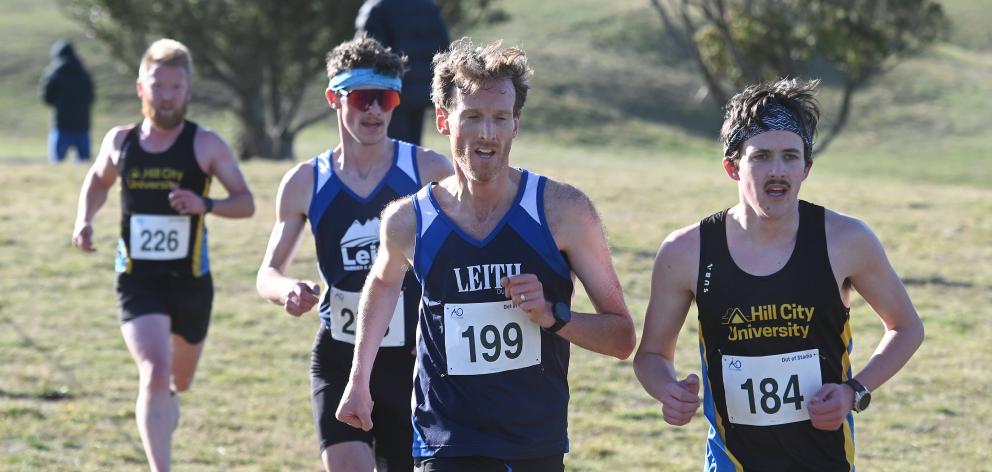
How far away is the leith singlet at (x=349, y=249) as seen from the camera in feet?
17.3

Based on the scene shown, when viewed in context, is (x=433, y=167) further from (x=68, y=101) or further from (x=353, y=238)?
(x=68, y=101)

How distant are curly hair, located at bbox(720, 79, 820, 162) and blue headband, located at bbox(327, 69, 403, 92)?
67.5 inches

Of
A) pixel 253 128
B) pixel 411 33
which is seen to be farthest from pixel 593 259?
pixel 253 128

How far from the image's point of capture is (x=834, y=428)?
4.00m

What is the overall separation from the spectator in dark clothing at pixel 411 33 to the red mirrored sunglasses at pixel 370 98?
147 inches

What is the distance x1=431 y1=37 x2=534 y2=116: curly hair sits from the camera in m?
4.07

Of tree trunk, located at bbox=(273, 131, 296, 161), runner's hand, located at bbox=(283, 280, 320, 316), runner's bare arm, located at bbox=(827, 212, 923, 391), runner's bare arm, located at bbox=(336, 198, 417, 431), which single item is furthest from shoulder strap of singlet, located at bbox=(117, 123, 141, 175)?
tree trunk, located at bbox=(273, 131, 296, 161)

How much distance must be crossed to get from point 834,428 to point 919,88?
167 ft

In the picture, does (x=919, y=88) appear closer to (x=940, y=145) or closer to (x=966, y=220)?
(x=940, y=145)

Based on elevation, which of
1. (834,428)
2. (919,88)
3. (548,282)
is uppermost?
(919,88)

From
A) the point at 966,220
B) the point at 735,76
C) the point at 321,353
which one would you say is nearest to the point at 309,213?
the point at 321,353

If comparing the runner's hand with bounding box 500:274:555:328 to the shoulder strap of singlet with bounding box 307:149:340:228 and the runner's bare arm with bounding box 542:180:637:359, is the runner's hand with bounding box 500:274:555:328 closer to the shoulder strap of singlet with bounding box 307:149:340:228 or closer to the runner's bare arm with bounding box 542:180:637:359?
the runner's bare arm with bounding box 542:180:637:359

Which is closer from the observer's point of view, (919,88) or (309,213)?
(309,213)

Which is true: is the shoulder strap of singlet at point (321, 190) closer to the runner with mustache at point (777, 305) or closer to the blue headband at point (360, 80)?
the blue headband at point (360, 80)
